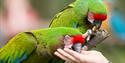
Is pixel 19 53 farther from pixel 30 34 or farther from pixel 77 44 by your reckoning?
pixel 77 44

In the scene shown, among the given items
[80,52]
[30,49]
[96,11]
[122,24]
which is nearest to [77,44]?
[80,52]

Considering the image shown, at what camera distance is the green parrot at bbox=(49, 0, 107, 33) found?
193 inches

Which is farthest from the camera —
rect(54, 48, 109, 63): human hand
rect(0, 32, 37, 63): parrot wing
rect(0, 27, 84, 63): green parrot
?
rect(0, 32, 37, 63): parrot wing

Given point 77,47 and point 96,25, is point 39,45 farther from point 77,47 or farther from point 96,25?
point 96,25

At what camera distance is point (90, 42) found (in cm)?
445

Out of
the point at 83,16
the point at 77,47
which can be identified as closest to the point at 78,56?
the point at 77,47

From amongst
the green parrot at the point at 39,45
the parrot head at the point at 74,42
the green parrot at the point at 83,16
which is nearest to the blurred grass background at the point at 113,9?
the green parrot at the point at 83,16

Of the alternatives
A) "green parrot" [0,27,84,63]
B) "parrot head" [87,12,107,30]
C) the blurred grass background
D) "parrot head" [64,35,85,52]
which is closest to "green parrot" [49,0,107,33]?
"parrot head" [87,12,107,30]

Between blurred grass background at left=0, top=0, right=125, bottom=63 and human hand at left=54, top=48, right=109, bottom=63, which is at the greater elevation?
human hand at left=54, top=48, right=109, bottom=63

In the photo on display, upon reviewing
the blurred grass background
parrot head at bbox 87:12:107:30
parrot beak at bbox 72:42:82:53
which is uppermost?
parrot head at bbox 87:12:107:30

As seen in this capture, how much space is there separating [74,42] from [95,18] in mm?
727

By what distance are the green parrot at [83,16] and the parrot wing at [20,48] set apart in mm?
547

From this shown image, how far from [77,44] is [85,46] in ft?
0.66

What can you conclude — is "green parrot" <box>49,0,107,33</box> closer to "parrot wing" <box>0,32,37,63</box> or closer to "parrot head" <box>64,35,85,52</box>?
"parrot wing" <box>0,32,37,63</box>
